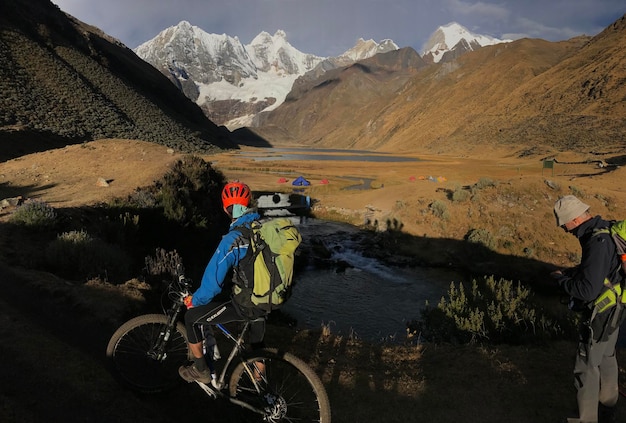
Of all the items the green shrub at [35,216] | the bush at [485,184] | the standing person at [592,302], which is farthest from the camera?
the bush at [485,184]

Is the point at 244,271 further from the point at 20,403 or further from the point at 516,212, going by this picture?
the point at 516,212

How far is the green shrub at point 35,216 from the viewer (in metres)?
10.2

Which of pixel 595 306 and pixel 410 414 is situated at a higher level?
pixel 595 306

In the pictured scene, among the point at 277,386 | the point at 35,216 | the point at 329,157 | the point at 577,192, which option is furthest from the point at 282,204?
the point at 329,157

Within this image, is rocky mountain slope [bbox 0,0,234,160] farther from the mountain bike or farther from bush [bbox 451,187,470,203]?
the mountain bike

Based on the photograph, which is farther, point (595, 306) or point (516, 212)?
point (516, 212)

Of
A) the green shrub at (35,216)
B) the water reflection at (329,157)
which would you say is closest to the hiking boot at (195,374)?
the green shrub at (35,216)

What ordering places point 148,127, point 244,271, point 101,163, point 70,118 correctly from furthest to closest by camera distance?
point 148,127, point 70,118, point 101,163, point 244,271

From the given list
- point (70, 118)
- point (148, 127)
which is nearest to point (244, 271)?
point (70, 118)

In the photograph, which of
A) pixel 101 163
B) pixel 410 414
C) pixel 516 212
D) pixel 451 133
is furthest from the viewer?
pixel 451 133

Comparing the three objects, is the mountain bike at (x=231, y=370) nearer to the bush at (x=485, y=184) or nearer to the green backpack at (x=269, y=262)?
the green backpack at (x=269, y=262)

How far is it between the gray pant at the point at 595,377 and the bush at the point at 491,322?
3309 mm

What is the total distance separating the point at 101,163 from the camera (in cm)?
2039

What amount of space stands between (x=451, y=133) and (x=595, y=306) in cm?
13365
